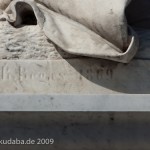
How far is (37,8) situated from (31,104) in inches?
25.3

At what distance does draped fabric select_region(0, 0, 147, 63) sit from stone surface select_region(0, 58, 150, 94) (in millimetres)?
70

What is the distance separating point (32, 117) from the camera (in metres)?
2.44

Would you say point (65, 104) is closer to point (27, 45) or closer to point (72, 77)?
Result: point (72, 77)

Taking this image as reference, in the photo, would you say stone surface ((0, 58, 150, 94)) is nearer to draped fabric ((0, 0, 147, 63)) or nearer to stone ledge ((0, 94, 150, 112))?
draped fabric ((0, 0, 147, 63))

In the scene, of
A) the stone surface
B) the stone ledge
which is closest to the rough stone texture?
the stone surface

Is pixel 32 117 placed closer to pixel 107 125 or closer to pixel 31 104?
pixel 31 104

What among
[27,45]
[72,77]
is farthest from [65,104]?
[27,45]

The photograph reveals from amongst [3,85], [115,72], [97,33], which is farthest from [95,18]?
[3,85]

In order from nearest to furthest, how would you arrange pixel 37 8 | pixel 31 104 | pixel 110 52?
pixel 31 104 → pixel 110 52 → pixel 37 8

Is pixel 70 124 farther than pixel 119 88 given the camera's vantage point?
No

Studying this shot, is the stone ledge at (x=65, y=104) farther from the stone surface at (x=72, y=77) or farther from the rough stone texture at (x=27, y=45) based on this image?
the rough stone texture at (x=27, y=45)

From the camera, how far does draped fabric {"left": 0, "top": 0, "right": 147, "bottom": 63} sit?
2.66m

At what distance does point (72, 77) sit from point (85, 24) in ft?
0.96

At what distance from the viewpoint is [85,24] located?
2854 mm
